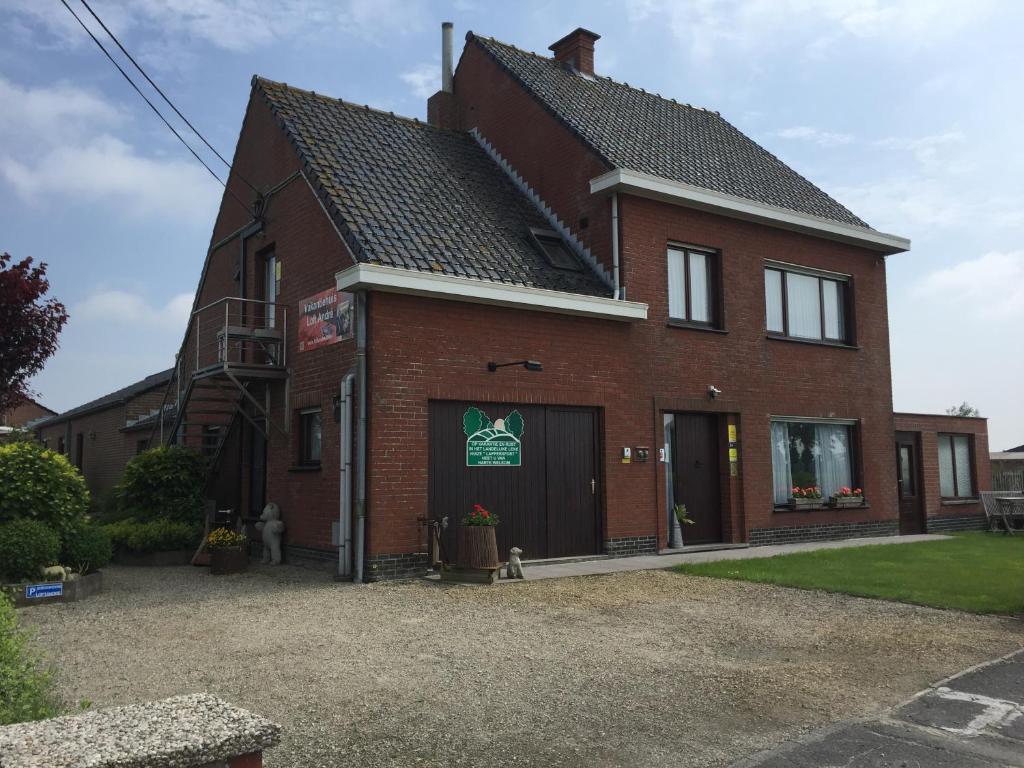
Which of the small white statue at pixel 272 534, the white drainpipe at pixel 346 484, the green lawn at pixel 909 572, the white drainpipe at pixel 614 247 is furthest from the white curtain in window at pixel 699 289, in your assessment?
the small white statue at pixel 272 534

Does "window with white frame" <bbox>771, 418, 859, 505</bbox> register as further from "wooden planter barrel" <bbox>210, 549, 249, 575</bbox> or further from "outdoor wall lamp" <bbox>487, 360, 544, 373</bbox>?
"wooden planter barrel" <bbox>210, 549, 249, 575</bbox>

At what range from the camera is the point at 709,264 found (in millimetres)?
14984

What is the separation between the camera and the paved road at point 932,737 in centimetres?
438

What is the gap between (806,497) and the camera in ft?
51.3

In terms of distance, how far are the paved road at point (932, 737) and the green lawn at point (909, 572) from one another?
3.39 m

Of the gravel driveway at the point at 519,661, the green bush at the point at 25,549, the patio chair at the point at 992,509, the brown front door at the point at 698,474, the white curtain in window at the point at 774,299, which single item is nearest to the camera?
the gravel driveway at the point at 519,661

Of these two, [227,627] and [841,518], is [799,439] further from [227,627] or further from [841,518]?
[227,627]

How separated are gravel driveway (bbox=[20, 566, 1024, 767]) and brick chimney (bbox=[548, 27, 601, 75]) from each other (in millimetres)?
12747

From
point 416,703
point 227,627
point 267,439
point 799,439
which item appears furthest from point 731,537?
point 416,703

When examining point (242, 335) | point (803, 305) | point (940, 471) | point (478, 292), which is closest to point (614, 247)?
point (478, 292)

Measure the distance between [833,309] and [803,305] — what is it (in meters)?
0.94

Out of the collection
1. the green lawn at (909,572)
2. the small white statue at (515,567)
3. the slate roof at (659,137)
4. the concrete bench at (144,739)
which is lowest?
the green lawn at (909,572)

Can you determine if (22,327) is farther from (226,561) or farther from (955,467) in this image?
(955,467)

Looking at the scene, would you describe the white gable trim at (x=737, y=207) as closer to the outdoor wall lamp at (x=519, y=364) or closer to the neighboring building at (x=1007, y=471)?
the outdoor wall lamp at (x=519, y=364)
